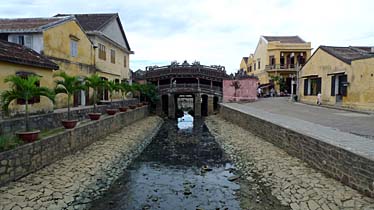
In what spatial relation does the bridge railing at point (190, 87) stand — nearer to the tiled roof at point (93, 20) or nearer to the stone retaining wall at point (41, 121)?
the tiled roof at point (93, 20)

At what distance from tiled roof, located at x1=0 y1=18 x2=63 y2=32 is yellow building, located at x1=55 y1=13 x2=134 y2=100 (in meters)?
2.67

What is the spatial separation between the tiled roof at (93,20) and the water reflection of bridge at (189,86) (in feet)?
35.5

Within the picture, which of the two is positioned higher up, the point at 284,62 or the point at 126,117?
the point at 284,62

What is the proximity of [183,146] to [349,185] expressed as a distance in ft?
34.6

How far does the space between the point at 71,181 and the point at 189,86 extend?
2680 centimetres

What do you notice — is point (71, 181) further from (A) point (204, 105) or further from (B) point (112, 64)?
(A) point (204, 105)

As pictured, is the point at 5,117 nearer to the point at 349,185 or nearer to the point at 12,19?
the point at 12,19

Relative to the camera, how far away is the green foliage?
8.36m

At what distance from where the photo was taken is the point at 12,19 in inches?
779

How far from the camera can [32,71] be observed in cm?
1445

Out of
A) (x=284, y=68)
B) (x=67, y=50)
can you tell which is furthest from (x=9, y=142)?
(x=284, y=68)

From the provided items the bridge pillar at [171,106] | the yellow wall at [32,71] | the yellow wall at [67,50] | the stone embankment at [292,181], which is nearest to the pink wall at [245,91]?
the bridge pillar at [171,106]

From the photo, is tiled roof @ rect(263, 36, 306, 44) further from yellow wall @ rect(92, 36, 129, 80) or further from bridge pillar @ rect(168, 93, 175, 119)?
yellow wall @ rect(92, 36, 129, 80)

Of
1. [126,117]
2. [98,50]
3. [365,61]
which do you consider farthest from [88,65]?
[365,61]
